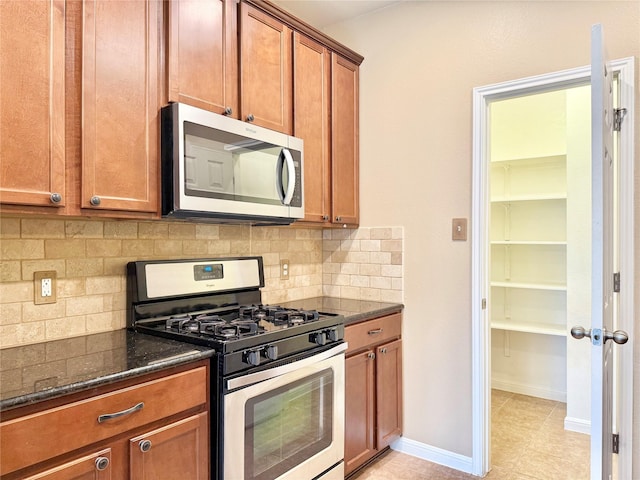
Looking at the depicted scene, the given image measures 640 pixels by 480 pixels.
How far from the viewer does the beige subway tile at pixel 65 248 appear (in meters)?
1.67

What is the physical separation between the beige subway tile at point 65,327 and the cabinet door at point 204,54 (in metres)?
0.99

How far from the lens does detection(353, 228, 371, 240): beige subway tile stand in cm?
288

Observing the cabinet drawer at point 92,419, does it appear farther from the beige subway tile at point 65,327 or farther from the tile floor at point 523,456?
the tile floor at point 523,456

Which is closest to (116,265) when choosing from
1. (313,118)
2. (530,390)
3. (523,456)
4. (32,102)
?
(32,102)

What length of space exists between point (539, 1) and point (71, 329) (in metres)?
2.78

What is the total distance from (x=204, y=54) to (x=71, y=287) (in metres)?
1.15

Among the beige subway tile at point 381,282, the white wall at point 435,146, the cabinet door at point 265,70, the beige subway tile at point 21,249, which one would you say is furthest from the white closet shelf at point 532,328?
the beige subway tile at point 21,249

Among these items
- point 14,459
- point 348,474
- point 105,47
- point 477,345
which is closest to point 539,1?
point 477,345

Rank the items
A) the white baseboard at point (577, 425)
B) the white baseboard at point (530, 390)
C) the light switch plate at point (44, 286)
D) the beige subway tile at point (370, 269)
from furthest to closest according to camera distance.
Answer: the white baseboard at point (530, 390) → the white baseboard at point (577, 425) → the beige subway tile at point (370, 269) → the light switch plate at point (44, 286)

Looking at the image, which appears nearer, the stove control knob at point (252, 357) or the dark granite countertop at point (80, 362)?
the dark granite countertop at point (80, 362)

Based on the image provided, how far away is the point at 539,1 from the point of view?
2.24m

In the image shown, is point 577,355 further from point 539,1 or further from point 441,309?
point 539,1

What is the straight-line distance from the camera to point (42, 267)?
1.65 meters

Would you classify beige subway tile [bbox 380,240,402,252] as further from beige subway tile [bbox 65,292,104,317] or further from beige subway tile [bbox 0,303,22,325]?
beige subway tile [bbox 0,303,22,325]
